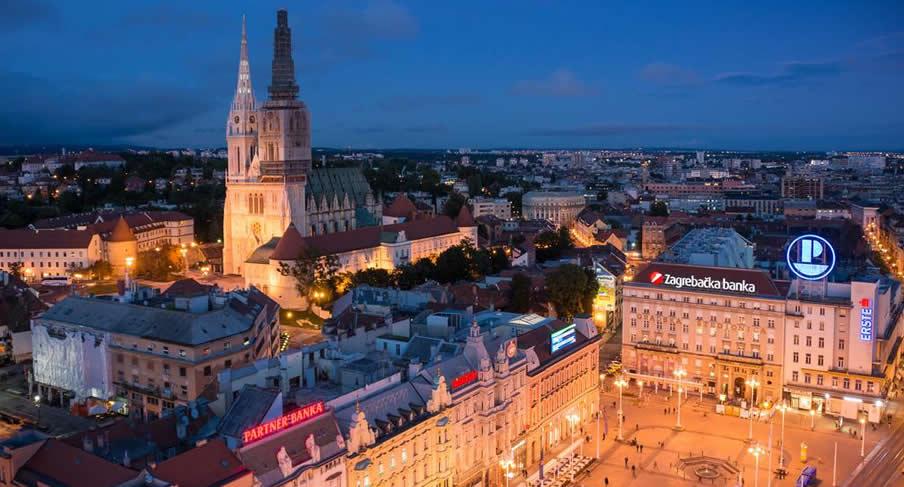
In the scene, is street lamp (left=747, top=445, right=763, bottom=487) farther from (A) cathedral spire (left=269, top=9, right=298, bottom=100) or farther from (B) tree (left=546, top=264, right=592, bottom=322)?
(A) cathedral spire (left=269, top=9, right=298, bottom=100)

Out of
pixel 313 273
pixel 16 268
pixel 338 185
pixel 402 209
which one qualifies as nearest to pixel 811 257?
pixel 313 273

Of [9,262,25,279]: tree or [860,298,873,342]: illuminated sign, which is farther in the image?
[9,262,25,279]: tree

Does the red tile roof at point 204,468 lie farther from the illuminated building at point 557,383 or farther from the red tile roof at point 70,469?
the illuminated building at point 557,383

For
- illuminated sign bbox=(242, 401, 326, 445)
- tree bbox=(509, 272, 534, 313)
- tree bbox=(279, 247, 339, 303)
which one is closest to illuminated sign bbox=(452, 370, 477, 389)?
illuminated sign bbox=(242, 401, 326, 445)

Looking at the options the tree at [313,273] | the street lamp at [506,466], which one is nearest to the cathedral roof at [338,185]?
the tree at [313,273]

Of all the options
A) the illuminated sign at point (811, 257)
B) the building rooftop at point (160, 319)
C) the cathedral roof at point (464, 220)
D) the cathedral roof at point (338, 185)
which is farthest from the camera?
the cathedral roof at point (464, 220)

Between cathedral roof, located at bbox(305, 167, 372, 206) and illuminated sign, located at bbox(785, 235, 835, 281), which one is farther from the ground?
cathedral roof, located at bbox(305, 167, 372, 206)

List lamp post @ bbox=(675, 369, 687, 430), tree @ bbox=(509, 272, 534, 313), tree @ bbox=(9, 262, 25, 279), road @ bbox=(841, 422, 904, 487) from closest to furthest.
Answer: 1. road @ bbox=(841, 422, 904, 487)
2. lamp post @ bbox=(675, 369, 687, 430)
3. tree @ bbox=(509, 272, 534, 313)
4. tree @ bbox=(9, 262, 25, 279)
